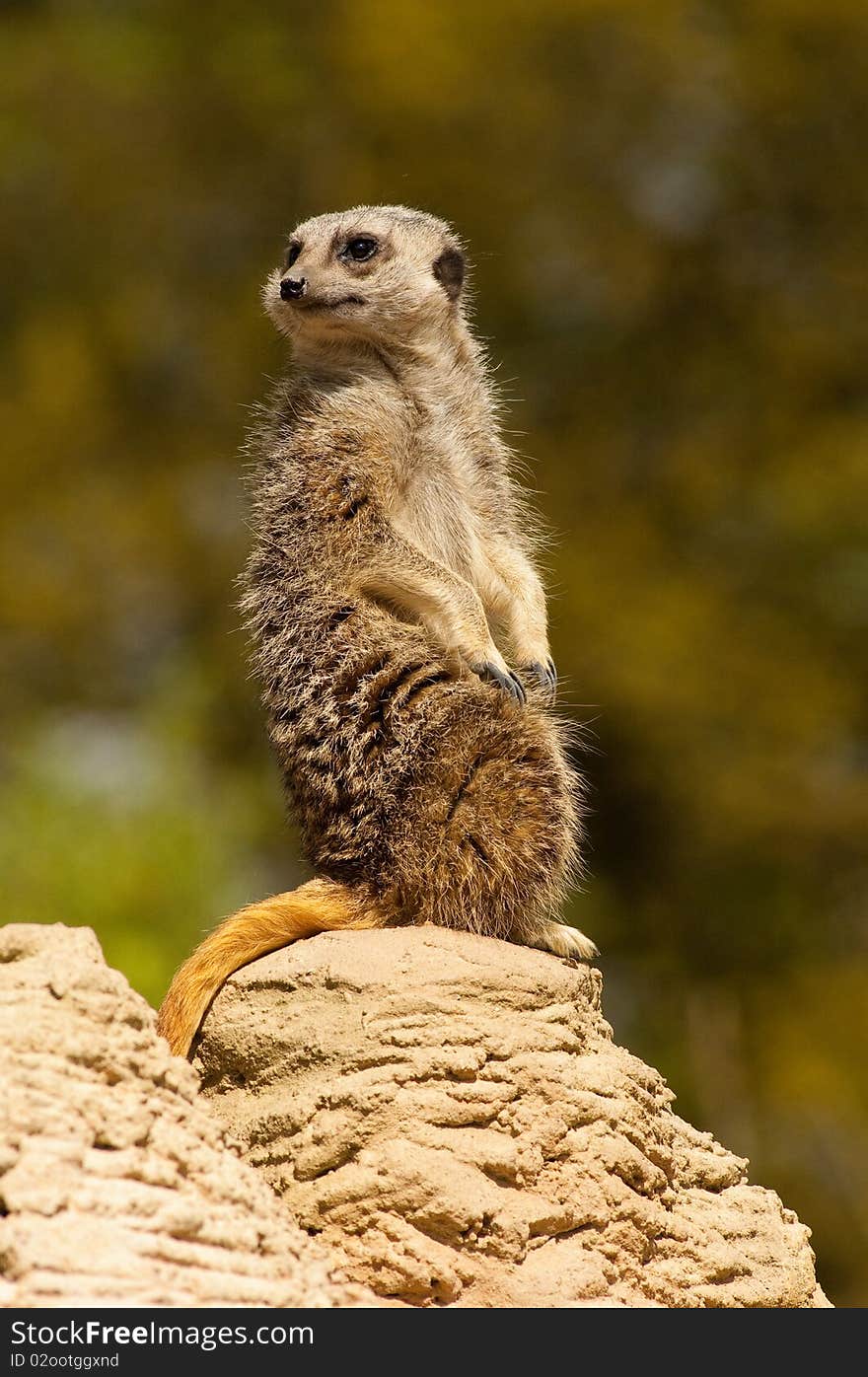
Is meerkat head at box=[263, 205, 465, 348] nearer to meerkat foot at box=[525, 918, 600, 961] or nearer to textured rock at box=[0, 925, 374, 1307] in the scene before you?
meerkat foot at box=[525, 918, 600, 961]

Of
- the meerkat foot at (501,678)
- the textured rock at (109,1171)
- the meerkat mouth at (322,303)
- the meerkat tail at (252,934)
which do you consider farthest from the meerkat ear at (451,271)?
the textured rock at (109,1171)

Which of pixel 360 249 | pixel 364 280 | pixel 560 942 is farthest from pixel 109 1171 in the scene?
pixel 360 249

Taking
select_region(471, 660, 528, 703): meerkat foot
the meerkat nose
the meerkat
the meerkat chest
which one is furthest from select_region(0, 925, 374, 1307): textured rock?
the meerkat nose

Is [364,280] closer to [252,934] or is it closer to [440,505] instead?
[440,505]

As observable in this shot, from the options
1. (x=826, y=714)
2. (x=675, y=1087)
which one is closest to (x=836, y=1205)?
(x=675, y=1087)

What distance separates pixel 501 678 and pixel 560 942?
1.99 ft

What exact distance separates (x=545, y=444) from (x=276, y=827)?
4162 mm

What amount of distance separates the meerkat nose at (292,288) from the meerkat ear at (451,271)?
498 millimetres

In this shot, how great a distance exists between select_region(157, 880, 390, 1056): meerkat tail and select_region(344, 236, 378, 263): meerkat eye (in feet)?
5.30

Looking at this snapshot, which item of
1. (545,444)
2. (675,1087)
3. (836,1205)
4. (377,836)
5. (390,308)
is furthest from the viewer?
(545,444)

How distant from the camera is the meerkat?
167 inches

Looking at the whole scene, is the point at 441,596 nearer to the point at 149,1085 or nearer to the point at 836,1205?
the point at 149,1085

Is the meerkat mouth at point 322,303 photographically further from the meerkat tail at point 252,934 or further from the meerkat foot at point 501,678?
the meerkat tail at point 252,934

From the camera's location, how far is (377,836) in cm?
425
